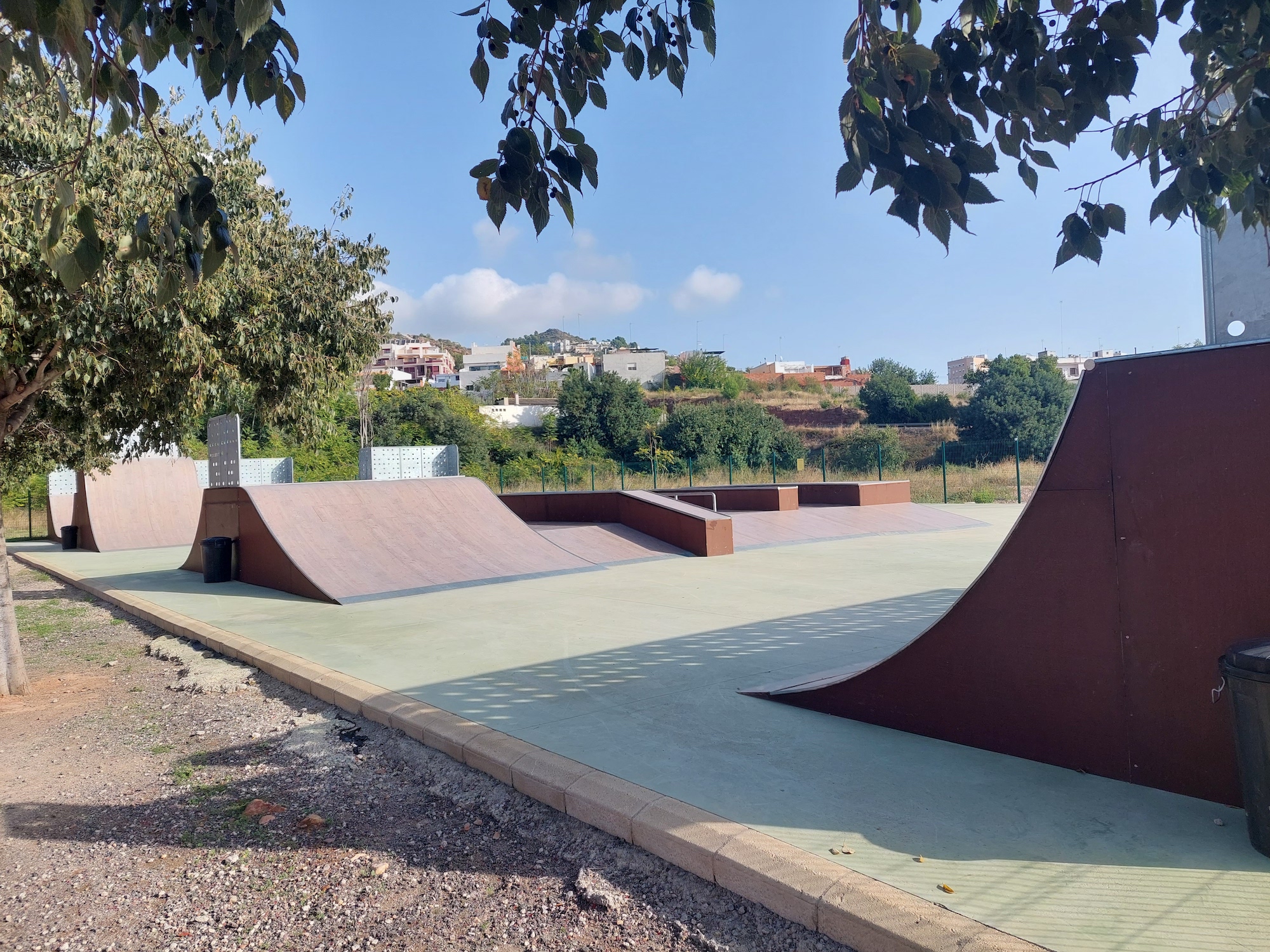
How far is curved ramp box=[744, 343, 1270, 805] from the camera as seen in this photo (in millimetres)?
3254

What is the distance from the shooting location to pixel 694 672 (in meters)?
6.13

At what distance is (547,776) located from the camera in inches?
156

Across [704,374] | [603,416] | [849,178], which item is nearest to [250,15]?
[849,178]

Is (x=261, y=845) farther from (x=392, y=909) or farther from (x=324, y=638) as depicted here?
(x=324, y=638)

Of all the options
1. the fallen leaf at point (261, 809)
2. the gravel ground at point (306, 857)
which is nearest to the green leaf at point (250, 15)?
the gravel ground at point (306, 857)

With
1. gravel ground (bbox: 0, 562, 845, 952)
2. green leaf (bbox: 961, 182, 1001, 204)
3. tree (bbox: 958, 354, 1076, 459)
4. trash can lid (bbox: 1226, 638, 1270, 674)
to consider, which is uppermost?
tree (bbox: 958, 354, 1076, 459)

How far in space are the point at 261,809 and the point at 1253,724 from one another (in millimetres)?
3882

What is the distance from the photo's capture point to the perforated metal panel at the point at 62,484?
88.4 feet

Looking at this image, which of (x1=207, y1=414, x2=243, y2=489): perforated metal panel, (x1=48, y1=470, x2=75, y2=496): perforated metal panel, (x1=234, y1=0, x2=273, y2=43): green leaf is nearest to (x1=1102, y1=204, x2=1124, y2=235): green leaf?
(x1=234, y1=0, x2=273, y2=43): green leaf

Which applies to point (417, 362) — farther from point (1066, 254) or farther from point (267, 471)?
point (1066, 254)

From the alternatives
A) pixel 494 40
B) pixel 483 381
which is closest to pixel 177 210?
pixel 494 40

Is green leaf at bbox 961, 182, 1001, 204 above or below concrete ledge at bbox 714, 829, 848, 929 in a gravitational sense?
above

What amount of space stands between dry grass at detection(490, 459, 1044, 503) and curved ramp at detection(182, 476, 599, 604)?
14.0m

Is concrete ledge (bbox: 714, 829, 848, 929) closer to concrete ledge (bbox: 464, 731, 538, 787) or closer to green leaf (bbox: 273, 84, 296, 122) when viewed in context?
concrete ledge (bbox: 464, 731, 538, 787)
